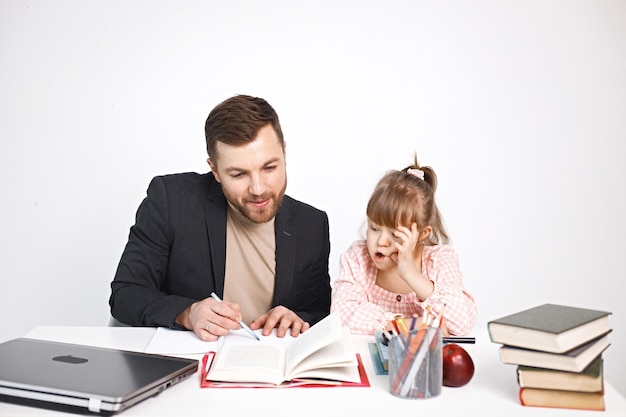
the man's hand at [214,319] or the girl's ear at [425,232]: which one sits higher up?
the girl's ear at [425,232]

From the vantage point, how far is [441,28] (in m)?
3.49

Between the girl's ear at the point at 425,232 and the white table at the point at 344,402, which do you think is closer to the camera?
the white table at the point at 344,402

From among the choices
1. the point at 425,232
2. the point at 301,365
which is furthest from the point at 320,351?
the point at 425,232

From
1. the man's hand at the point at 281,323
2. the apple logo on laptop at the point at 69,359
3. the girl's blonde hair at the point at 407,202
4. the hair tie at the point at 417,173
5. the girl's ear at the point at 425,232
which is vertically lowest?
the apple logo on laptop at the point at 69,359

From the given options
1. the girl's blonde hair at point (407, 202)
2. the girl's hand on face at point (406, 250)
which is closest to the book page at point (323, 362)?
the girl's hand on face at point (406, 250)

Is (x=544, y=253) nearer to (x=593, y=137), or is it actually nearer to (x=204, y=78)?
(x=593, y=137)

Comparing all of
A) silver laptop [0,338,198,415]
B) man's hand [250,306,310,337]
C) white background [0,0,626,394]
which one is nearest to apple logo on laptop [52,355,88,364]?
silver laptop [0,338,198,415]

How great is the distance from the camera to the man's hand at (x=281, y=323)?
197cm

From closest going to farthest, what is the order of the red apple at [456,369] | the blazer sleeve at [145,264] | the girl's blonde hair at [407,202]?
the red apple at [456,369]
the girl's blonde hair at [407,202]
the blazer sleeve at [145,264]

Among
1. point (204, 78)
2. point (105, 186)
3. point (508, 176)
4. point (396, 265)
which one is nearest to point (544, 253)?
point (508, 176)

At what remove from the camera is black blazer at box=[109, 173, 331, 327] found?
8.16 ft

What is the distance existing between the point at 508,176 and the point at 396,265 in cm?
152

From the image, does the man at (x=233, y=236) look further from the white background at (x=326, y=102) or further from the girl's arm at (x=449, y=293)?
the white background at (x=326, y=102)

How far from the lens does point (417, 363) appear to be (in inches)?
56.2
